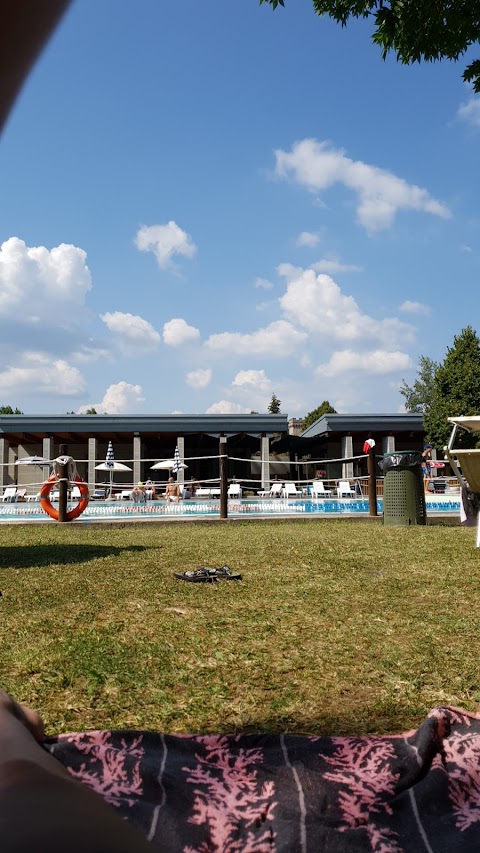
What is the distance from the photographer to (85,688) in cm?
243

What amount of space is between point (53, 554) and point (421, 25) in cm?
650

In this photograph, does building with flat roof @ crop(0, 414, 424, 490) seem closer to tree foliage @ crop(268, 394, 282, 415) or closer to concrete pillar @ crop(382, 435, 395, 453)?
concrete pillar @ crop(382, 435, 395, 453)

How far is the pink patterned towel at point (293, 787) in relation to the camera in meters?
1.35

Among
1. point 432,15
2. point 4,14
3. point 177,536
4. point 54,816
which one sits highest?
point 432,15

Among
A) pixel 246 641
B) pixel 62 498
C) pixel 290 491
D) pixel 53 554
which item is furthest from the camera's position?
pixel 290 491

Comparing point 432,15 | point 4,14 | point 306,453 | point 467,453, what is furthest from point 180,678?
point 306,453

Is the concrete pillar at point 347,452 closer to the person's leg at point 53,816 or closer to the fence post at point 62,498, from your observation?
the fence post at point 62,498

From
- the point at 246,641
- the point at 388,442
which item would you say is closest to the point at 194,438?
the point at 388,442

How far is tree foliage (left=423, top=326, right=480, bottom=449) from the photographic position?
35.5 m

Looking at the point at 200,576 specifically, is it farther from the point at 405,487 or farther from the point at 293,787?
the point at 405,487

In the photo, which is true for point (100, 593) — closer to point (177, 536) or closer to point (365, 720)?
point (365, 720)

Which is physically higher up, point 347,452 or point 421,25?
point 421,25

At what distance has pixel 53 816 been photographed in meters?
0.48

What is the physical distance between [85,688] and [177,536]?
20.3 ft
